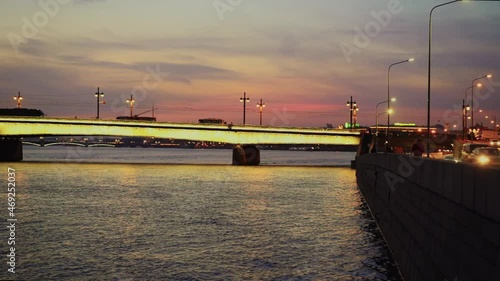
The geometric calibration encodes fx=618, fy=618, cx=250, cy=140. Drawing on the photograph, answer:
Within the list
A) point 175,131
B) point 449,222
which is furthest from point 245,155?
point 449,222

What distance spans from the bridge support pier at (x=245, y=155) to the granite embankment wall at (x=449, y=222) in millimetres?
101676

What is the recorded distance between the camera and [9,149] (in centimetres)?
12700

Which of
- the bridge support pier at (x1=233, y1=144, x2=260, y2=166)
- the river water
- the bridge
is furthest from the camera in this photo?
the bridge support pier at (x1=233, y1=144, x2=260, y2=166)

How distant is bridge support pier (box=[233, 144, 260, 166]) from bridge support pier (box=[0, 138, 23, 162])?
4594cm

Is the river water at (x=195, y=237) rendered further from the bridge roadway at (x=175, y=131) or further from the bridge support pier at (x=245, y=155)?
the bridge support pier at (x=245, y=155)

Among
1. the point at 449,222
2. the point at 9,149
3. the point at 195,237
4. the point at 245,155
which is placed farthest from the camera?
the point at 9,149

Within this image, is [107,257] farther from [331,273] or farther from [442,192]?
[442,192]

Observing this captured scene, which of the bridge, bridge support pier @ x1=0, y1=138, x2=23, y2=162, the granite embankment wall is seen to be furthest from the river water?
bridge support pier @ x1=0, y1=138, x2=23, y2=162

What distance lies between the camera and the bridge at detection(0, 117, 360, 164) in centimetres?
10994

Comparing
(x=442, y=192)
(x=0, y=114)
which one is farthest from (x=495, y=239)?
(x=0, y=114)

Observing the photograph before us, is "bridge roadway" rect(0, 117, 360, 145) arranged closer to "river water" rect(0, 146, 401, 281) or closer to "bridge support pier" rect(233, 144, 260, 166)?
"bridge support pier" rect(233, 144, 260, 166)

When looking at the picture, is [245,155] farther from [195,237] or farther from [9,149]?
[195,237]

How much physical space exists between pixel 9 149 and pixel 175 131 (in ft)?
125

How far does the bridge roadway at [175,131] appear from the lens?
4328 inches
